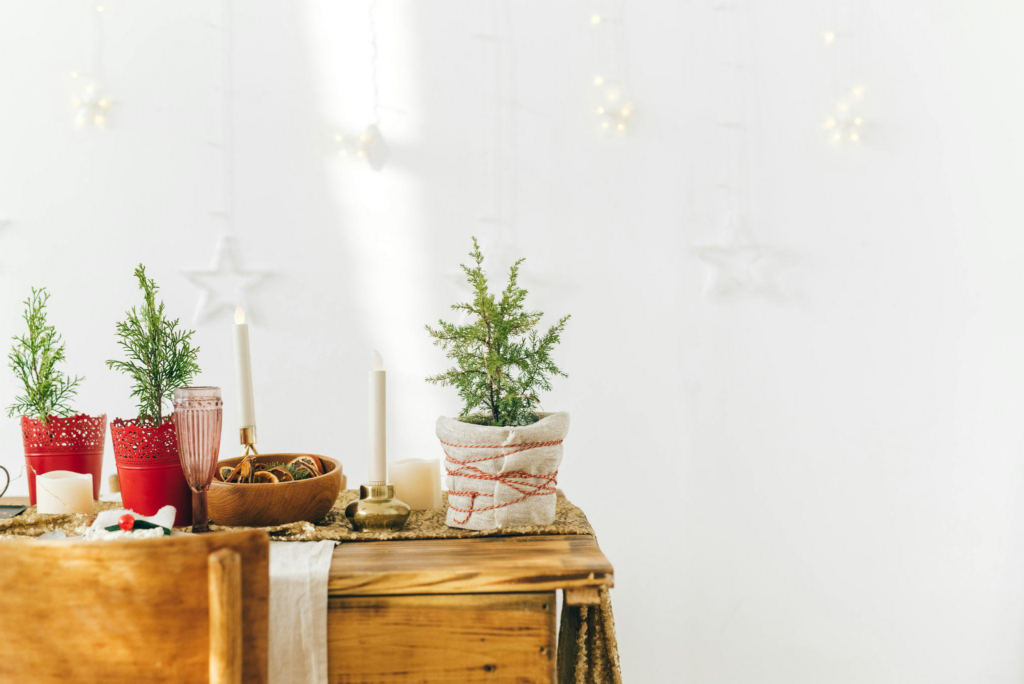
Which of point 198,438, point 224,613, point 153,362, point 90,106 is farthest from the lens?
point 90,106

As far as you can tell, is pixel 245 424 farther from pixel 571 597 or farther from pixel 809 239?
pixel 809 239

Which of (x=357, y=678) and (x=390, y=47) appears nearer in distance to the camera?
(x=357, y=678)

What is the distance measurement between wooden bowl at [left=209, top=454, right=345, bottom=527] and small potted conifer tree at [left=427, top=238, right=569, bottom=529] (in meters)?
0.17

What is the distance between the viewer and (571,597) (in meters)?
0.83

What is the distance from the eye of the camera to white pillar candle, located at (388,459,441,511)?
110 cm

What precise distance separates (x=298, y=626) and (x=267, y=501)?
8.0 inches

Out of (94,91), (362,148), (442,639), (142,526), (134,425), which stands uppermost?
(94,91)

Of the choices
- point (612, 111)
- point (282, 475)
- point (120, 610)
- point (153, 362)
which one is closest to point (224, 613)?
point (120, 610)

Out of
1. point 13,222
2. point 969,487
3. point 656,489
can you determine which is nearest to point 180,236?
point 13,222

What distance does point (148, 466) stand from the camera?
1019 millimetres

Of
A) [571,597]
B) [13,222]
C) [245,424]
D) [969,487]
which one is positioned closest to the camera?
[571,597]

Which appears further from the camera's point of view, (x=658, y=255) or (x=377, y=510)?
(x=658, y=255)

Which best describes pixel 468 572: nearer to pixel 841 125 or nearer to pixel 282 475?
pixel 282 475

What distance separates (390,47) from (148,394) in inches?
42.9
